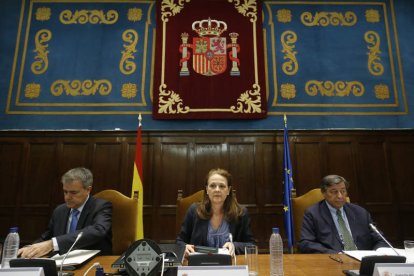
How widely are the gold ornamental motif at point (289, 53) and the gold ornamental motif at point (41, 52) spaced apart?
4258 mm

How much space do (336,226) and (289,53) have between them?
11.8 feet

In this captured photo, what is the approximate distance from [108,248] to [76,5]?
15.9ft

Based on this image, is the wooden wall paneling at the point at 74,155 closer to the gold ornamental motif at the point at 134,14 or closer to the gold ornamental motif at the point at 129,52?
the gold ornamental motif at the point at 129,52

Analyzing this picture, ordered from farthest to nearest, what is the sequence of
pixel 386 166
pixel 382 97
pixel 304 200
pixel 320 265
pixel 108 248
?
pixel 382 97, pixel 386 166, pixel 304 200, pixel 108 248, pixel 320 265

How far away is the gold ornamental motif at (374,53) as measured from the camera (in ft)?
17.0

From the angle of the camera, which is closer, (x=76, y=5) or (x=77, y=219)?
(x=77, y=219)

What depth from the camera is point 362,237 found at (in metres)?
2.41

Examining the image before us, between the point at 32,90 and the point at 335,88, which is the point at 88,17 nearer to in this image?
the point at 32,90

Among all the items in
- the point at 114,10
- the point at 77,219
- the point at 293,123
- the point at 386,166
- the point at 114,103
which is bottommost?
the point at 77,219

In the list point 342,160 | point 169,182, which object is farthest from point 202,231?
point 342,160

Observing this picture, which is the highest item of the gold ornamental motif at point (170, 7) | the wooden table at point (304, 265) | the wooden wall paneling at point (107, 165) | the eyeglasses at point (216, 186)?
the gold ornamental motif at point (170, 7)

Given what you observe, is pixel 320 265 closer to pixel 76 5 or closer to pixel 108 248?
pixel 108 248

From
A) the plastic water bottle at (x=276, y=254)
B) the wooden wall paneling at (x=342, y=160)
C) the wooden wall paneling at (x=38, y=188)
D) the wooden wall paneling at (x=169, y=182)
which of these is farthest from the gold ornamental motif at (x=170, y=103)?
the plastic water bottle at (x=276, y=254)

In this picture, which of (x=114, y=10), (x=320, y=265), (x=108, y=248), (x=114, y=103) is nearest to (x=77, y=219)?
(x=108, y=248)
